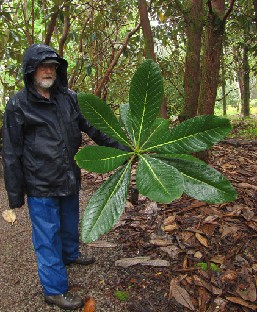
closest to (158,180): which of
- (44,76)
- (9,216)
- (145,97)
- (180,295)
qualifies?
(145,97)

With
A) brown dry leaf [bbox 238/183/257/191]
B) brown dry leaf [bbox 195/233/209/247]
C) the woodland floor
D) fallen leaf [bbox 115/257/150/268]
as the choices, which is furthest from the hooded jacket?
brown dry leaf [bbox 238/183/257/191]

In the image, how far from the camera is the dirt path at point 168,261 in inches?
96.1

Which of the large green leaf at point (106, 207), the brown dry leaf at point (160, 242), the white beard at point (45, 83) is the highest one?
the white beard at point (45, 83)

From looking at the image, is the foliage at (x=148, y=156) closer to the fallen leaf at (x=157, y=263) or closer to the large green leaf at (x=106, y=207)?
the large green leaf at (x=106, y=207)

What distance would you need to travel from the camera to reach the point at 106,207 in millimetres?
1249

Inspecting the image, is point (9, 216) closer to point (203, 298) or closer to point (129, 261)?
point (129, 261)

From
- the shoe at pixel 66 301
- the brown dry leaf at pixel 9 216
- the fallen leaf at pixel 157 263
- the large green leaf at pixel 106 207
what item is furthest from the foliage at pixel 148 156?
the brown dry leaf at pixel 9 216

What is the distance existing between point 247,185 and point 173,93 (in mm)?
7709

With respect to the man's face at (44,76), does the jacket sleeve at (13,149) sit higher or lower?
lower

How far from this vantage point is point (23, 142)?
2293 millimetres

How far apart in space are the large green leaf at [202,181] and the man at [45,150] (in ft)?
3.10

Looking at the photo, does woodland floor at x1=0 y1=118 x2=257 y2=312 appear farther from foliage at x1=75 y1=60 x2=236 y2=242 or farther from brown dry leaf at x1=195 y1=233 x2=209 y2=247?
foliage at x1=75 y1=60 x2=236 y2=242

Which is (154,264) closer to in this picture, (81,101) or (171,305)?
(171,305)

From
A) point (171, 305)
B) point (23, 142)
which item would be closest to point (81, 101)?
point (23, 142)
